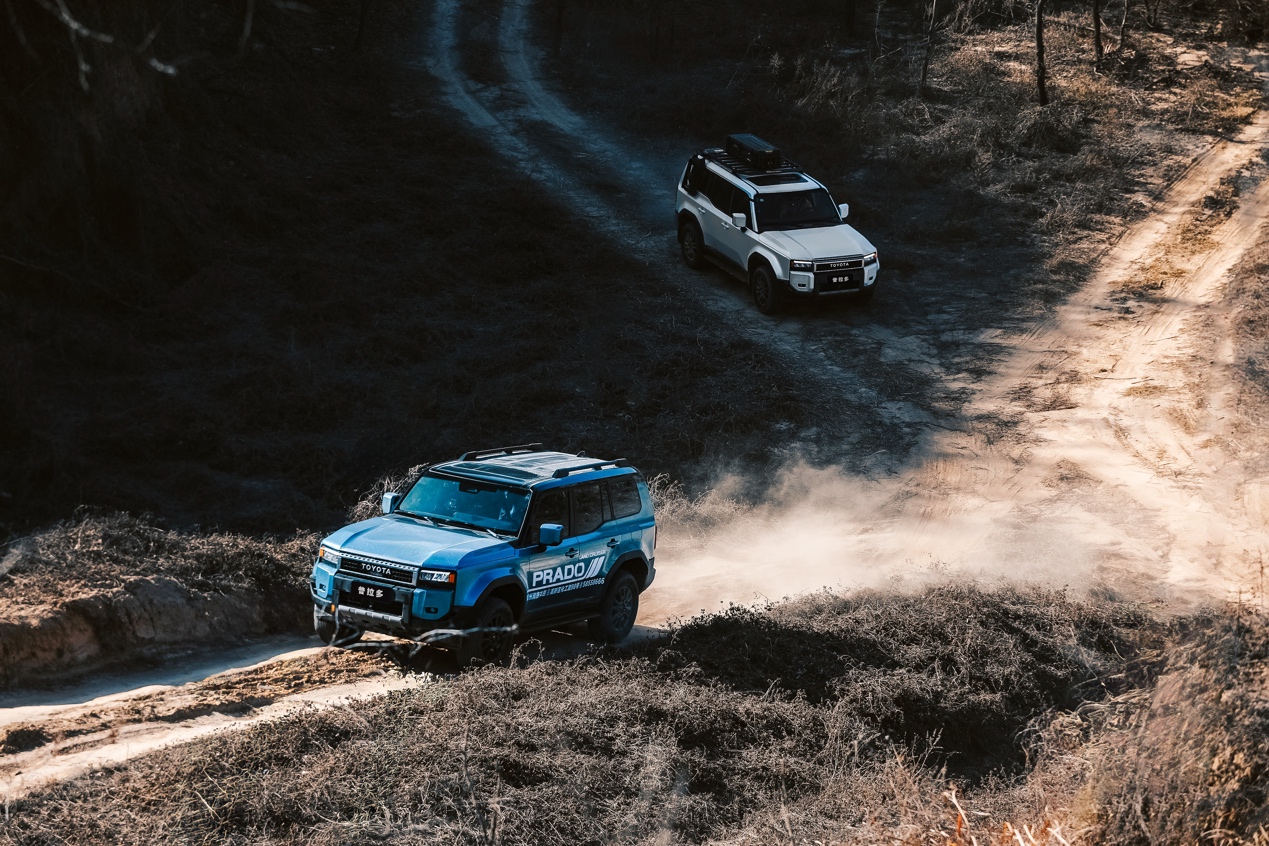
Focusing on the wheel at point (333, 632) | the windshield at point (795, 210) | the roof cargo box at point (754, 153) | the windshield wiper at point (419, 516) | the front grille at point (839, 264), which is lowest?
the wheel at point (333, 632)

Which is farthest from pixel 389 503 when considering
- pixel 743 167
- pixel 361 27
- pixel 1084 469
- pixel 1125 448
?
pixel 361 27

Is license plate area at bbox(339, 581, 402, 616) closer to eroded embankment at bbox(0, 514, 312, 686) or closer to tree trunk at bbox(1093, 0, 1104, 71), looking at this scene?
eroded embankment at bbox(0, 514, 312, 686)

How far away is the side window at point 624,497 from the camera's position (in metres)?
12.1

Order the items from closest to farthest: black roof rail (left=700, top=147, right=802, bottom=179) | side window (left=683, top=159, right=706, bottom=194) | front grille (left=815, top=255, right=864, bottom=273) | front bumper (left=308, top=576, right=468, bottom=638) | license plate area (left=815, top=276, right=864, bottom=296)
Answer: front bumper (left=308, top=576, right=468, bottom=638)
front grille (left=815, top=255, right=864, bottom=273)
license plate area (left=815, top=276, right=864, bottom=296)
black roof rail (left=700, top=147, right=802, bottom=179)
side window (left=683, top=159, right=706, bottom=194)

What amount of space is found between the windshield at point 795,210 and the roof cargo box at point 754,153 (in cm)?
106

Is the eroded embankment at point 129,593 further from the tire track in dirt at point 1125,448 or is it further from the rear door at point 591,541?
the tire track in dirt at point 1125,448

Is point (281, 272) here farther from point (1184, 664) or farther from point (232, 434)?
point (1184, 664)

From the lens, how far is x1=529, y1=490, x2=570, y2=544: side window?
11.1 m

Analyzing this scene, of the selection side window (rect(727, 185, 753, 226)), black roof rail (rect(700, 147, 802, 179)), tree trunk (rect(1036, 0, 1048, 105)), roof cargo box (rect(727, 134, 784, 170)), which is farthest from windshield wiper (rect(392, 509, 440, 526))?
tree trunk (rect(1036, 0, 1048, 105))

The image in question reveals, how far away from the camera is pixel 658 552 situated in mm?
16172

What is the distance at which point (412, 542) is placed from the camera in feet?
34.7

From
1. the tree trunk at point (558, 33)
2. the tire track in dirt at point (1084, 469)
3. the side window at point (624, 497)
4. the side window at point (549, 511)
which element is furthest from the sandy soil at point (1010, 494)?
the tree trunk at point (558, 33)

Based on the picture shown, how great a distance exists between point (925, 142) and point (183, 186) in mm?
17904

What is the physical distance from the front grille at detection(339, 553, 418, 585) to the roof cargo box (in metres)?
15.2
